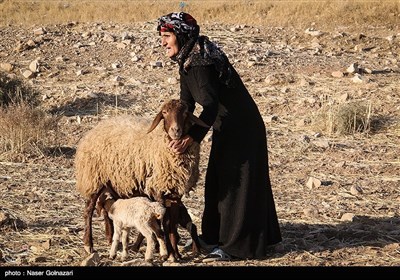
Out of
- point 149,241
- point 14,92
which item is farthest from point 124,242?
point 14,92

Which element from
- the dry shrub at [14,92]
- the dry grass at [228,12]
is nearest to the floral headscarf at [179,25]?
the dry shrub at [14,92]

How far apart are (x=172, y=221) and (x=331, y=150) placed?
4.67 meters

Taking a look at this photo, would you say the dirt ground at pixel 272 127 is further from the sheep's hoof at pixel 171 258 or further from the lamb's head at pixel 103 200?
the lamb's head at pixel 103 200

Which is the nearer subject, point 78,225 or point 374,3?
point 78,225

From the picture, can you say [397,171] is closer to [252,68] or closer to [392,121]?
[392,121]

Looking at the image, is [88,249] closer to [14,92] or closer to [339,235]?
[339,235]

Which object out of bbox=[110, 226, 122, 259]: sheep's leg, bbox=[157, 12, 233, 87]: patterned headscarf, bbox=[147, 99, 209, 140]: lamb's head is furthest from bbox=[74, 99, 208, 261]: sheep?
bbox=[157, 12, 233, 87]: patterned headscarf

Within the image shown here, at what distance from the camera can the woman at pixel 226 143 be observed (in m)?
6.13

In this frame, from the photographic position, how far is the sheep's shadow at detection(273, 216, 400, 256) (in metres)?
6.98

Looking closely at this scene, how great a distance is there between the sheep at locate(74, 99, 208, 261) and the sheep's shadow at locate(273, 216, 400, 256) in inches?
38.5

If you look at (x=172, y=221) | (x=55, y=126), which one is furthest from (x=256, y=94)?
(x=172, y=221)

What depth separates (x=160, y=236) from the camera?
629cm

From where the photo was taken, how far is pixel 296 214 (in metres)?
8.06

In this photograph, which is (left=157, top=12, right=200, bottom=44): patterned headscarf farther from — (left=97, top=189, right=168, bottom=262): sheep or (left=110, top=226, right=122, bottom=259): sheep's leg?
(left=110, top=226, right=122, bottom=259): sheep's leg
